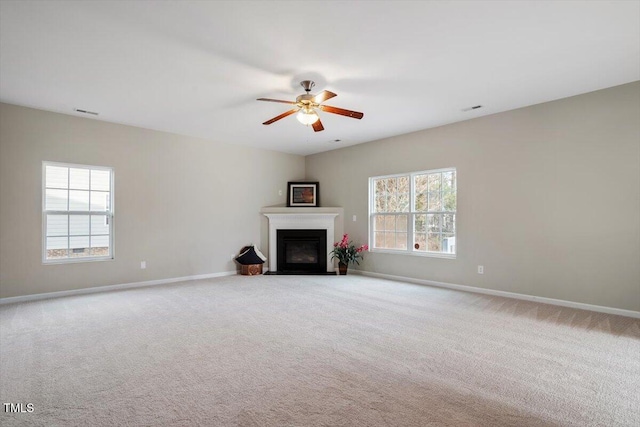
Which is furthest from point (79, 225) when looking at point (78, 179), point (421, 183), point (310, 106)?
point (421, 183)

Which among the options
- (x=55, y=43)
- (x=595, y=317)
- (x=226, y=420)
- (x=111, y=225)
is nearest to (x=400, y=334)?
(x=226, y=420)

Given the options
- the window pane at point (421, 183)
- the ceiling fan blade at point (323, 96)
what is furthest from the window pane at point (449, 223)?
the ceiling fan blade at point (323, 96)

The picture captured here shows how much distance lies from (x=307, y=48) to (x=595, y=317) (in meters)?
4.25

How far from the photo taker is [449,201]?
530 cm

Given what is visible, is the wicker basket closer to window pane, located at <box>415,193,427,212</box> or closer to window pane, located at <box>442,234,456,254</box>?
window pane, located at <box>415,193,427,212</box>

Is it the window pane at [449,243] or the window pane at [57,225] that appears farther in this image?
the window pane at [449,243]

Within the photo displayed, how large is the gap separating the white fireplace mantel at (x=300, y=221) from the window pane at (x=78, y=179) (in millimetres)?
3089

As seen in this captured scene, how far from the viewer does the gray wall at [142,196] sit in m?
4.33

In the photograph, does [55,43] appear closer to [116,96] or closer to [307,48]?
[116,96]

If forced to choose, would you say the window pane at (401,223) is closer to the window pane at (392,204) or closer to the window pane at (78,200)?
the window pane at (392,204)

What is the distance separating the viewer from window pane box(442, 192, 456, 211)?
5.24 m

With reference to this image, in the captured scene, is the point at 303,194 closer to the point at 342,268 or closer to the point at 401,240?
the point at 342,268

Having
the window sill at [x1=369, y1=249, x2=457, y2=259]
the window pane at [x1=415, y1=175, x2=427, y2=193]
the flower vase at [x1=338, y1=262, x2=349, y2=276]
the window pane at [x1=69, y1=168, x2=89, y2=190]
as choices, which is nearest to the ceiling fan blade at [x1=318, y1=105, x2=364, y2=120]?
the window pane at [x1=415, y1=175, x2=427, y2=193]

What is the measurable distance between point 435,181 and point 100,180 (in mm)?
5437
